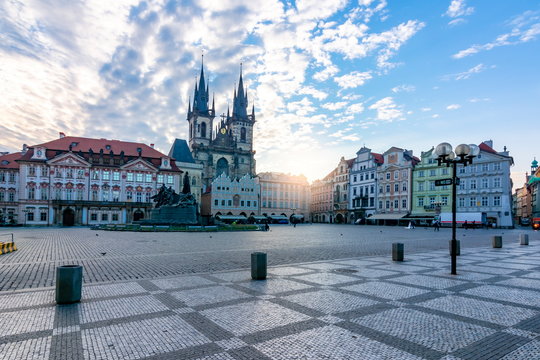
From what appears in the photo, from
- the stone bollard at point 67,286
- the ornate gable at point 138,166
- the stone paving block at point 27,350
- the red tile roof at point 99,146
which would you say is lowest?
the stone paving block at point 27,350

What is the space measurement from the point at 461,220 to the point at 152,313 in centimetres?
5913

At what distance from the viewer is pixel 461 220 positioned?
55.2 m

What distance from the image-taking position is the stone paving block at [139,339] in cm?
454

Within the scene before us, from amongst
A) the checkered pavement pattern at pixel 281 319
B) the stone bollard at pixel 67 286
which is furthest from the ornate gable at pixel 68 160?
the stone bollard at pixel 67 286

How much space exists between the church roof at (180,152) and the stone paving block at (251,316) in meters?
84.8

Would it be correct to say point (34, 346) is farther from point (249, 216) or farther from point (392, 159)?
point (249, 216)

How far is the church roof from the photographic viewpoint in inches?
3467

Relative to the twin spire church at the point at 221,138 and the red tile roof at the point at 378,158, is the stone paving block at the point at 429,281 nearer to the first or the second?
the red tile roof at the point at 378,158

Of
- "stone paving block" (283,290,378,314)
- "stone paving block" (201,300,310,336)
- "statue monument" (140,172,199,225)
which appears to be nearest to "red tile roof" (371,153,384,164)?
"statue monument" (140,172,199,225)

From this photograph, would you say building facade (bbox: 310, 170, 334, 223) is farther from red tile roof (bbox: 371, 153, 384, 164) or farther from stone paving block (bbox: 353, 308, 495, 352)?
stone paving block (bbox: 353, 308, 495, 352)

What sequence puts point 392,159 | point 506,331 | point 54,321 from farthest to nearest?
point 392,159 → point 54,321 → point 506,331

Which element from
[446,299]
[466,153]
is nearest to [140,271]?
[446,299]

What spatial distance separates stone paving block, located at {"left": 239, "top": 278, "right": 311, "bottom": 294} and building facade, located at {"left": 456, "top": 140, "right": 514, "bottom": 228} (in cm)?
5587

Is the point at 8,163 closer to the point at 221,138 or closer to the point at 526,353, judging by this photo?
the point at 221,138
